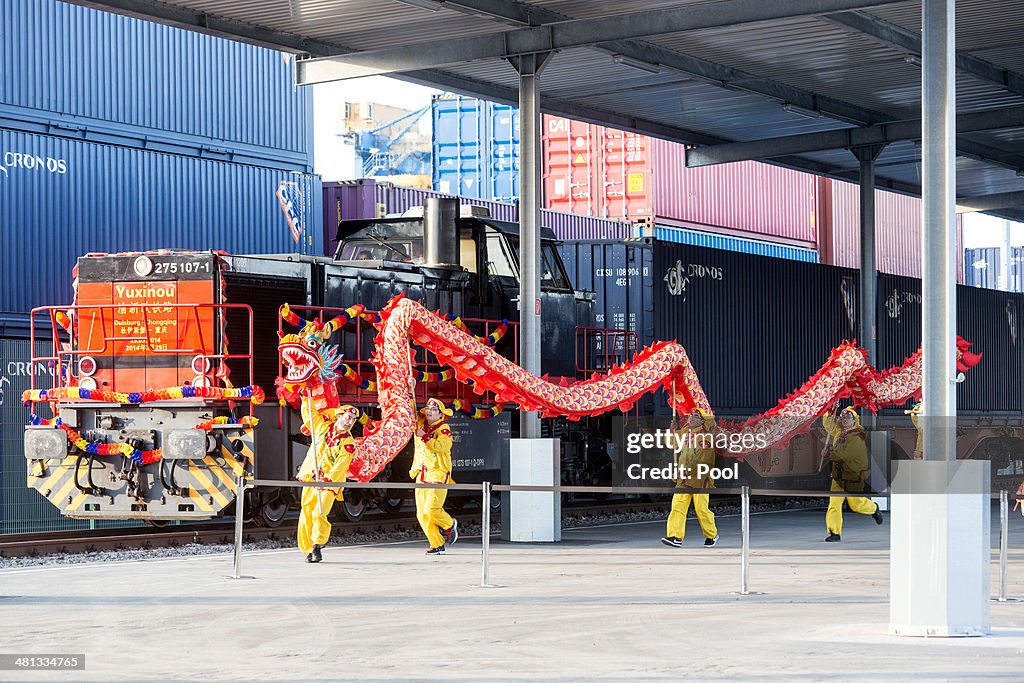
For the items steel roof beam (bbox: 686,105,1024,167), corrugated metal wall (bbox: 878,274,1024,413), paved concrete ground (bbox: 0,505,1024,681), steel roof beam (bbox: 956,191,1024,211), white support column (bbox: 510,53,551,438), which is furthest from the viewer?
steel roof beam (bbox: 956,191,1024,211)

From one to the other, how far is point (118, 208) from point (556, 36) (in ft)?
23.4

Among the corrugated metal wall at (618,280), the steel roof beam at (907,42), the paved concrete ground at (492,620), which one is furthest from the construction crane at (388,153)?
the paved concrete ground at (492,620)

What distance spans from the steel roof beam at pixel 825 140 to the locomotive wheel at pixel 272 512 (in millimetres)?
10859

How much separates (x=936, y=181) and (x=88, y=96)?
13773mm

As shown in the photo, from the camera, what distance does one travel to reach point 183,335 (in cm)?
1504

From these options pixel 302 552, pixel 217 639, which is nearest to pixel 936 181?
pixel 217 639

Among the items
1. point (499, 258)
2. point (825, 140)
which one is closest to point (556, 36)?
point (499, 258)

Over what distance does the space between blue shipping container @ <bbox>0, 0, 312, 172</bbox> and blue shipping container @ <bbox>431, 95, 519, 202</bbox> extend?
13280 millimetres

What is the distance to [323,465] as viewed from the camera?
45.6 feet

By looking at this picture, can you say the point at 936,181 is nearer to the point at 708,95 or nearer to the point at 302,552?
the point at 302,552

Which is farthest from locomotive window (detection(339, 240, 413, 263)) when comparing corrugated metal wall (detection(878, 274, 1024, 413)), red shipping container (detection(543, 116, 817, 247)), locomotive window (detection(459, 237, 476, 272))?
red shipping container (detection(543, 116, 817, 247))

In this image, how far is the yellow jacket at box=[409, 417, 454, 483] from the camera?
570 inches

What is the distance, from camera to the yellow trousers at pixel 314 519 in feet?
45.6

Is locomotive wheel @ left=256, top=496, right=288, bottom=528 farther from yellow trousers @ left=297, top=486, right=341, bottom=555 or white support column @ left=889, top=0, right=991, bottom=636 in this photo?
white support column @ left=889, top=0, right=991, bottom=636
